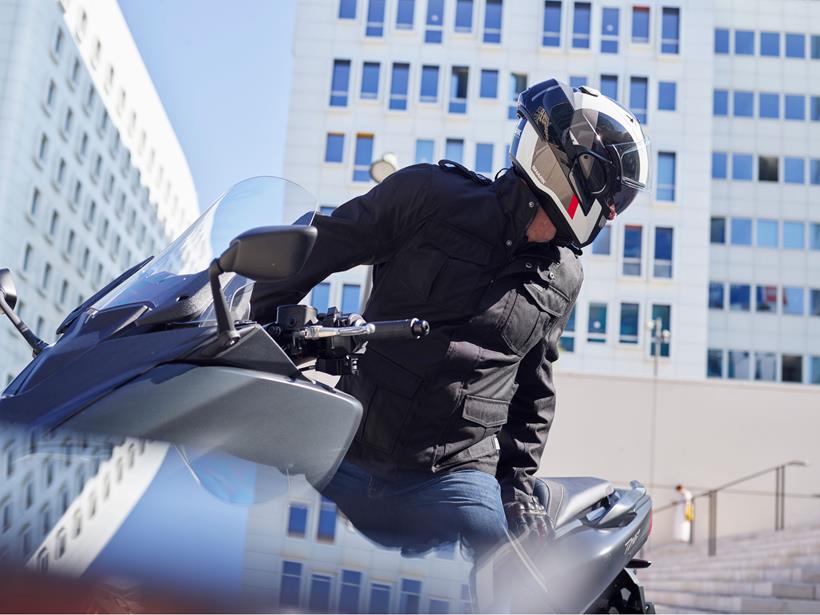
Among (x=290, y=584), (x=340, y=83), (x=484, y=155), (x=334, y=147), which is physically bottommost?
(x=290, y=584)

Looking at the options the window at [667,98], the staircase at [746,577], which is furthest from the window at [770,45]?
the staircase at [746,577]

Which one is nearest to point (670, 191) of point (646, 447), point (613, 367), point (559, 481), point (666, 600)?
point (613, 367)

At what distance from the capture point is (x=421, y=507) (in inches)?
88.2

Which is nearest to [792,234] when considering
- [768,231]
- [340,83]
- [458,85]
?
[768,231]

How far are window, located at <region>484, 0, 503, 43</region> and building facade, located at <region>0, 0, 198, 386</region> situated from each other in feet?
54.3

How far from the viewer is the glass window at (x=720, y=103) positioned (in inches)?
1901

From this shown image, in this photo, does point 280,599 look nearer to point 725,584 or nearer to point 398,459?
point 398,459

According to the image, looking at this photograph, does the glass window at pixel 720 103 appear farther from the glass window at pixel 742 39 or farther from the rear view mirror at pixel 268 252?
the rear view mirror at pixel 268 252

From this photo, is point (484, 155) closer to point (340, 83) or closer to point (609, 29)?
point (340, 83)

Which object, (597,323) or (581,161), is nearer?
(581,161)

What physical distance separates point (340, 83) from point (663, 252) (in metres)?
13.5

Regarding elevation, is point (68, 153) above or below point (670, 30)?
below

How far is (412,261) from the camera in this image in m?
3.12

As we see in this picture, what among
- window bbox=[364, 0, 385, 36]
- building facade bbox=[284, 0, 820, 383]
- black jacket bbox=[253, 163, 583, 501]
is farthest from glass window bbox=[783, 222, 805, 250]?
black jacket bbox=[253, 163, 583, 501]
